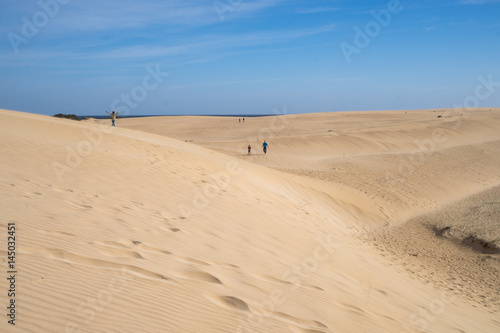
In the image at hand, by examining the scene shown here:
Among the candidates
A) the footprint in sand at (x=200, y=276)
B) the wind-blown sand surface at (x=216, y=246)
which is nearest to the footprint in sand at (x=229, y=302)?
the wind-blown sand surface at (x=216, y=246)

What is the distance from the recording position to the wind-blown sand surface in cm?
384

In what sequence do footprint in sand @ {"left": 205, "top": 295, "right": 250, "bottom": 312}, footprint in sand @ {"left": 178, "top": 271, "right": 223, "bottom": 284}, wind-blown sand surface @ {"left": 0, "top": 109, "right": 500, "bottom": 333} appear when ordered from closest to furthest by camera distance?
wind-blown sand surface @ {"left": 0, "top": 109, "right": 500, "bottom": 333} < footprint in sand @ {"left": 205, "top": 295, "right": 250, "bottom": 312} < footprint in sand @ {"left": 178, "top": 271, "right": 223, "bottom": 284}

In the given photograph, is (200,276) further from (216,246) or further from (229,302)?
(216,246)

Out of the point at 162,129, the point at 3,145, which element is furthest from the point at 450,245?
the point at 162,129

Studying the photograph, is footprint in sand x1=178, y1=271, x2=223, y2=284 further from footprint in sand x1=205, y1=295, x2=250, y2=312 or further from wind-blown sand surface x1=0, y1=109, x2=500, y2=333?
footprint in sand x1=205, y1=295, x2=250, y2=312

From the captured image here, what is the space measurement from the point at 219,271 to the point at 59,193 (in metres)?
3.81

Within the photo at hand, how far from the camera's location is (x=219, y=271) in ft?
16.1

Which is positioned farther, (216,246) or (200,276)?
(216,246)

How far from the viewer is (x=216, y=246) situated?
5.87 m

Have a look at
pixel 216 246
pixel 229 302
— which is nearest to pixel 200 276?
pixel 229 302

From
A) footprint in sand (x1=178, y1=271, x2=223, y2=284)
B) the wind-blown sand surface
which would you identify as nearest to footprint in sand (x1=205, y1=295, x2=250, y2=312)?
the wind-blown sand surface

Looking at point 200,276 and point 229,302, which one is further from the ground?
point 200,276

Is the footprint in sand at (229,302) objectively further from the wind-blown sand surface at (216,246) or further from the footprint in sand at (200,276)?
the footprint in sand at (200,276)

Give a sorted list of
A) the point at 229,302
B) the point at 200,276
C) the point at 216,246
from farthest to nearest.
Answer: the point at 216,246 → the point at 200,276 → the point at 229,302
